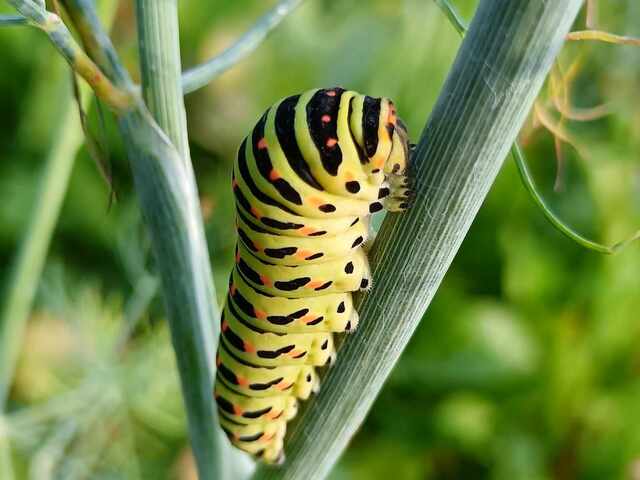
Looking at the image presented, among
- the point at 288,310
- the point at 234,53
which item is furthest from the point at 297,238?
the point at 234,53

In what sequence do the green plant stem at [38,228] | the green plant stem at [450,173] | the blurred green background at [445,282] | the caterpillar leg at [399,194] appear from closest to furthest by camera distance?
the green plant stem at [450,173] → the caterpillar leg at [399,194] → the green plant stem at [38,228] → the blurred green background at [445,282]

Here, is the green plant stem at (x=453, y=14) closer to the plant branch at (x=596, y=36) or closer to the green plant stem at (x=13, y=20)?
the plant branch at (x=596, y=36)

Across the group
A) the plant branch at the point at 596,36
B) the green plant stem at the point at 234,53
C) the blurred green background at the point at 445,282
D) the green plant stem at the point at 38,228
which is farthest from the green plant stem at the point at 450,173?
the blurred green background at the point at 445,282

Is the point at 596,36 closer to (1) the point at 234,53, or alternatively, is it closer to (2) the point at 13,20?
(1) the point at 234,53

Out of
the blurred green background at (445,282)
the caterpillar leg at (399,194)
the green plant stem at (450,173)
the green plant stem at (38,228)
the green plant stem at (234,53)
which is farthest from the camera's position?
the blurred green background at (445,282)

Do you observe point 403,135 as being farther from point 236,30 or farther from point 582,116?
point 236,30

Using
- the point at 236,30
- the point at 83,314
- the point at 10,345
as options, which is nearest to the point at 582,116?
the point at 10,345
